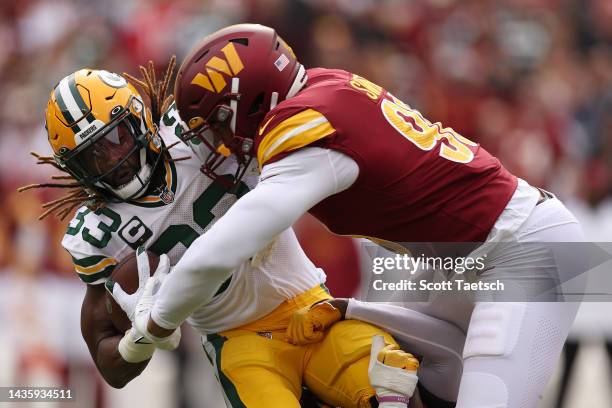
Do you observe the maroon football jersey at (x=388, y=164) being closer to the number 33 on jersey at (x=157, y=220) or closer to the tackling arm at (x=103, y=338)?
the number 33 on jersey at (x=157, y=220)

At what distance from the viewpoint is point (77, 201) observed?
4.18 m

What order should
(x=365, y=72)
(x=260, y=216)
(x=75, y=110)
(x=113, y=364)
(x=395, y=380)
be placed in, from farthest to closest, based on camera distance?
(x=365, y=72) → (x=113, y=364) → (x=75, y=110) → (x=395, y=380) → (x=260, y=216)

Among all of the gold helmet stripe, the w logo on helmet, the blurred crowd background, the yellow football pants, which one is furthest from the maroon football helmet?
the blurred crowd background

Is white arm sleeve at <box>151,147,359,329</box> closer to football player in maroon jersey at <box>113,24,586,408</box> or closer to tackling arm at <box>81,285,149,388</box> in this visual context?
football player in maroon jersey at <box>113,24,586,408</box>

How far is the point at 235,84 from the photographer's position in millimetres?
3658

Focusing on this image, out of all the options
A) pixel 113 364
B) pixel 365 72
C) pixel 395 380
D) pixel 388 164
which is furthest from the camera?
pixel 365 72

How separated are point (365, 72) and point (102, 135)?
→ 4.73 meters

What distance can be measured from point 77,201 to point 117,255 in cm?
28

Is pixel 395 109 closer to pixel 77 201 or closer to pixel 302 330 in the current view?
pixel 302 330

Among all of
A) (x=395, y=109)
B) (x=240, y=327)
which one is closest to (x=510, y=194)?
(x=395, y=109)

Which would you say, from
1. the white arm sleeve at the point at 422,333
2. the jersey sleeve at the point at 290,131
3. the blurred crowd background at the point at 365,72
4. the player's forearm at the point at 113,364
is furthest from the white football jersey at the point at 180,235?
the blurred crowd background at the point at 365,72

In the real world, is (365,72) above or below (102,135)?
below

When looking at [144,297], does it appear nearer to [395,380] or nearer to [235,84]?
[235,84]

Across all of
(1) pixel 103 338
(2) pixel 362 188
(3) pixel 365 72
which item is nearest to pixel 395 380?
(2) pixel 362 188
